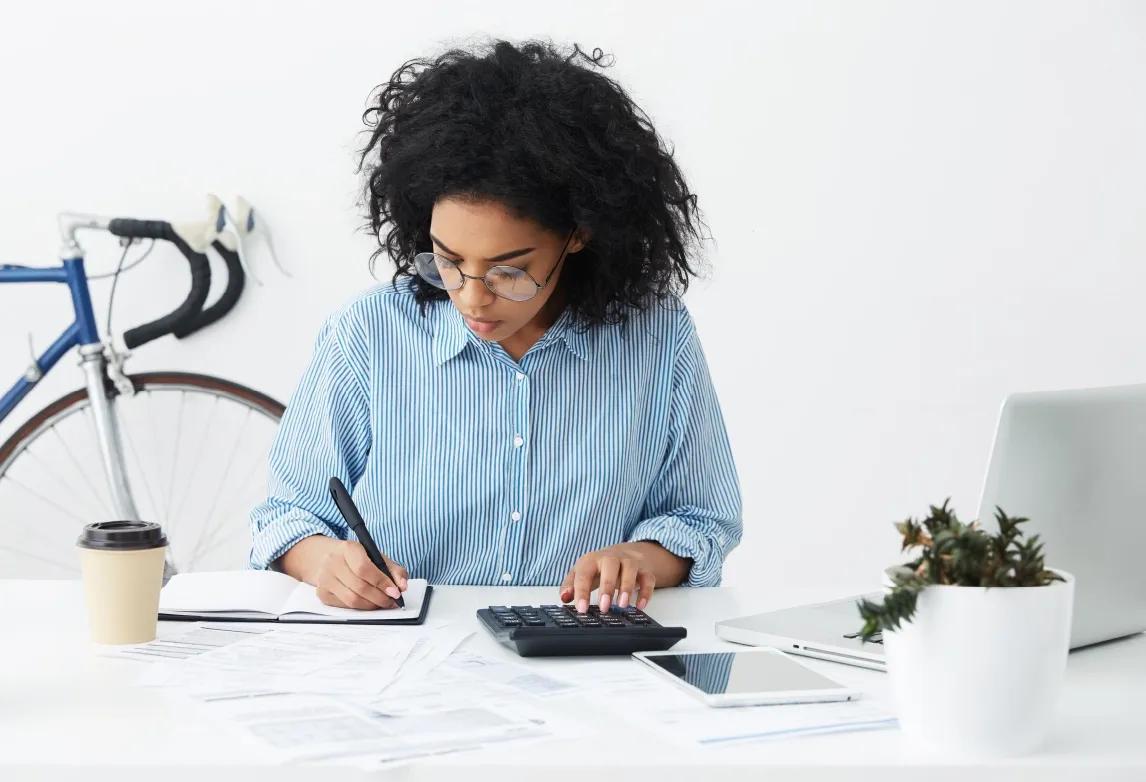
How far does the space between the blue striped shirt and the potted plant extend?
2.25 feet

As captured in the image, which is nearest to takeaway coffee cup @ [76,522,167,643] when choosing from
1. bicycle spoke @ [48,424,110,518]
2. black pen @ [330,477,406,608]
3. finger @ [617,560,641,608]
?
black pen @ [330,477,406,608]

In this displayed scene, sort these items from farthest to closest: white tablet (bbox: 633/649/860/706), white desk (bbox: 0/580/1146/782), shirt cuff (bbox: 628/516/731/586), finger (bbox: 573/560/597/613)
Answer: shirt cuff (bbox: 628/516/731/586), finger (bbox: 573/560/597/613), white tablet (bbox: 633/649/860/706), white desk (bbox: 0/580/1146/782)

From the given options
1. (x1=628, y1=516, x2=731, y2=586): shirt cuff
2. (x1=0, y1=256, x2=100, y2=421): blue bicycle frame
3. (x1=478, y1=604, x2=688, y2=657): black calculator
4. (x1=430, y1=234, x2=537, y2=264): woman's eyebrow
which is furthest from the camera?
(x1=0, y1=256, x2=100, y2=421): blue bicycle frame

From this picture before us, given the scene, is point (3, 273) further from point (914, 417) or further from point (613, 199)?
point (914, 417)

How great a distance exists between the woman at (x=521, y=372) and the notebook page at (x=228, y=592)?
0.08 m

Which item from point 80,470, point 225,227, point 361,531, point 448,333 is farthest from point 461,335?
point 80,470

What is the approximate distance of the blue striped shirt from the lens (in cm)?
155

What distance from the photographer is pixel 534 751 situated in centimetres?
83

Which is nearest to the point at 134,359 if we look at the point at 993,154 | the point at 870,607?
the point at 993,154

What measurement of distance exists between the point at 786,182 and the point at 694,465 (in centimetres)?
123

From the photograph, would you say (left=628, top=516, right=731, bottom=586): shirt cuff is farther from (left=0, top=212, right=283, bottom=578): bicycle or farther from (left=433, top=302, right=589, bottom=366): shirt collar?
(left=0, top=212, right=283, bottom=578): bicycle

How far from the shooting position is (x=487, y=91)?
148cm

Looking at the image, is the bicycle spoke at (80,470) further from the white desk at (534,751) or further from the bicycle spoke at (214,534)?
the white desk at (534,751)

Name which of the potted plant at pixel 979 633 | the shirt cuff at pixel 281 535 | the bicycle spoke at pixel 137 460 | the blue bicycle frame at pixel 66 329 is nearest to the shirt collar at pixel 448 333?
the shirt cuff at pixel 281 535
